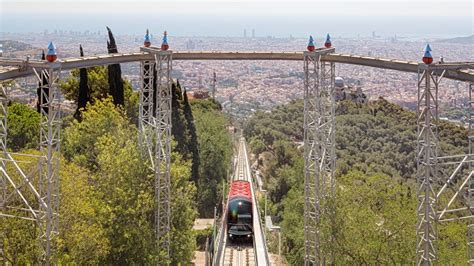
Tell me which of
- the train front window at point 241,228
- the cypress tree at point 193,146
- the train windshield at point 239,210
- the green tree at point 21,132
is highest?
the green tree at point 21,132

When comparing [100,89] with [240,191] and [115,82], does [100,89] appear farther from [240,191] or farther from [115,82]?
[240,191]

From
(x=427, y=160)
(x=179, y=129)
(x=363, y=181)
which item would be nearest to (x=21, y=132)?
(x=179, y=129)

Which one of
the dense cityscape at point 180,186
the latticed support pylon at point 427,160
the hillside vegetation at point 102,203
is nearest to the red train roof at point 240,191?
the dense cityscape at point 180,186

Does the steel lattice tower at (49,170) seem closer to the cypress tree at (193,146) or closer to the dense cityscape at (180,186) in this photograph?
the dense cityscape at (180,186)

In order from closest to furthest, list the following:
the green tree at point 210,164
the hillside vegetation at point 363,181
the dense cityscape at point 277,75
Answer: the hillside vegetation at point 363,181 → the green tree at point 210,164 → the dense cityscape at point 277,75

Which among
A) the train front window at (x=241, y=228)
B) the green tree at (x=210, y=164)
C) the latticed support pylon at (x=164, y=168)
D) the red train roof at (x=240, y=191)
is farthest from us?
the green tree at (x=210, y=164)

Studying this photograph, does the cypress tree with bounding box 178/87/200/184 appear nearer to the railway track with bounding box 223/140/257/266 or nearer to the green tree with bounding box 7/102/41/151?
the railway track with bounding box 223/140/257/266

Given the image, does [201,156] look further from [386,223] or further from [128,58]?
[386,223]

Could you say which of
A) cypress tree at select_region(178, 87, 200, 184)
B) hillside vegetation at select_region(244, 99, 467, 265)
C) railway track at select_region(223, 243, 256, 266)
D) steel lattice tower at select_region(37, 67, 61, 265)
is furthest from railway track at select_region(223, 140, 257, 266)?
steel lattice tower at select_region(37, 67, 61, 265)
